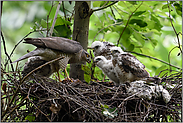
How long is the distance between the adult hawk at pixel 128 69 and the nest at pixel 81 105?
0.93ft

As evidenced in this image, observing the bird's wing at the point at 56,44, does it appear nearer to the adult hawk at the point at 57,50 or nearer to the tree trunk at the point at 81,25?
the adult hawk at the point at 57,50

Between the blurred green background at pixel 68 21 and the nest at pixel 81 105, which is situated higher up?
the blurred green background at pixel 68 21

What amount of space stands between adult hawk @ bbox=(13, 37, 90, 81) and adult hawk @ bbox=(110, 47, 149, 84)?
548 millimetres

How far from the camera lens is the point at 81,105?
150 centimetres

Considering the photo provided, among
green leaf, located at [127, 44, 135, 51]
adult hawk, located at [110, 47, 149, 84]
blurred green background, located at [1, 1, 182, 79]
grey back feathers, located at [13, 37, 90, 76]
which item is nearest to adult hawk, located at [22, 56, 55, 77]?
grey back feathers, located at [13, 37, 90, 76]

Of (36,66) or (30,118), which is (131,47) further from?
(30,118)

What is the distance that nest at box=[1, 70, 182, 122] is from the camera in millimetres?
1512

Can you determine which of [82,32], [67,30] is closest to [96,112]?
[82,32]

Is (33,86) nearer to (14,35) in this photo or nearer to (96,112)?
(96,112)

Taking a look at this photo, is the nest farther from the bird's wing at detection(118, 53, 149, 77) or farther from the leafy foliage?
the leafy foliage

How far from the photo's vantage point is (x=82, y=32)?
8.49 ft

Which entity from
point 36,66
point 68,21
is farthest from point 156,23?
point 36,66

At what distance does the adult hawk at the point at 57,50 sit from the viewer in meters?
2.04

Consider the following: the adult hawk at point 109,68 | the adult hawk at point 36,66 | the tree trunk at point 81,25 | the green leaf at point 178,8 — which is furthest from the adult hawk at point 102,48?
the green leaf at point 178,8
